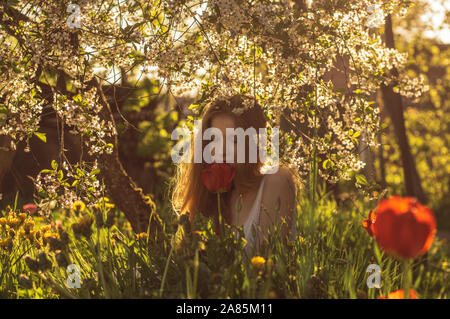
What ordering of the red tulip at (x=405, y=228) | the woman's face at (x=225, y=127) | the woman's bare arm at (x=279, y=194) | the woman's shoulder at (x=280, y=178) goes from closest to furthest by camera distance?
the red tulip at (x=405, y=228) → the woman's bare arm at (x=279, y=194) → the woman's shoulder at (x=280, y=178) → the woman's face at (x=225, y=127)

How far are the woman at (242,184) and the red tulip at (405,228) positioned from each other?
48.6 inches

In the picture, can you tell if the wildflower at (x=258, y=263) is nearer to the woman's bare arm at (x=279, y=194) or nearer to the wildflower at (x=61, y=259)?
the wildflower at (x=61, y=259)

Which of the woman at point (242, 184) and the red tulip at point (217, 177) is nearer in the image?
the red tulip at point (217, 177)

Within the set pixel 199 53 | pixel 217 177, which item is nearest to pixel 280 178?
pixel 217 177

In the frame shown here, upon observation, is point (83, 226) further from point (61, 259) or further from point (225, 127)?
point (225, 127)

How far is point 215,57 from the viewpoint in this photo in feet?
8.27

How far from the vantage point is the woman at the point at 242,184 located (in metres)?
2.47

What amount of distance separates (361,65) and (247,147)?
89 centimetres

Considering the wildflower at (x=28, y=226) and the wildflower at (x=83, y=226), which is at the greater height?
the wildflower at (x=83, y=226)

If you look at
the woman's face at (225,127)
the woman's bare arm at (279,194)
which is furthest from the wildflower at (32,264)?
the woman's face at (225,127)

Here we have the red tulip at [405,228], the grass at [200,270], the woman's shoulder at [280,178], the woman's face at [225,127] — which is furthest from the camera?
the woman's face at [225,127]

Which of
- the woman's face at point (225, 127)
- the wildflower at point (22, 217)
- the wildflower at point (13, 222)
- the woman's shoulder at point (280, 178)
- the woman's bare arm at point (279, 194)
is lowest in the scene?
the wildflower at point (13, 222)
